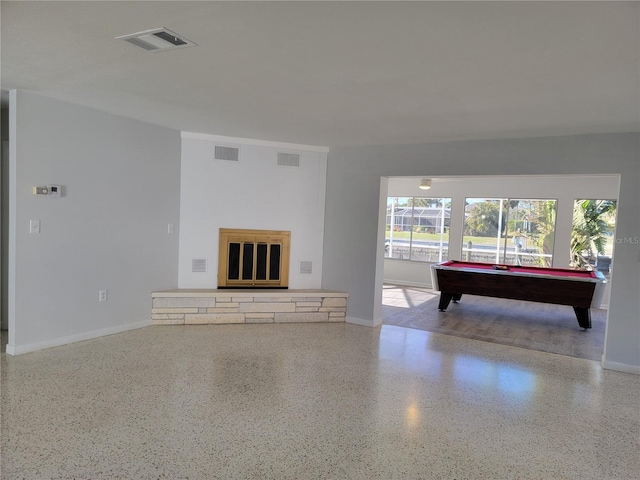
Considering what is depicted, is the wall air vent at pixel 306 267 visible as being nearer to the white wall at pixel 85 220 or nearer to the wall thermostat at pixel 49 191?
the white wall at pixel 85 220

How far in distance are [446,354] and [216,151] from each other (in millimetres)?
3821

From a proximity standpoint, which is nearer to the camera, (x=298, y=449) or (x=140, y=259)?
(x=298, y=449)

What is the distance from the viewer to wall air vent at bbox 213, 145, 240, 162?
18.1ft

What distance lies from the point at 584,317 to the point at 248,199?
506 centimetres

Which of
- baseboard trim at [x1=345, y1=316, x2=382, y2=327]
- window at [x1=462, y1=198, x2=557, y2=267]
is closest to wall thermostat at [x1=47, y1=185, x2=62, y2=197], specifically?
baseboard trim at [x1=345, y1=316, x2=382, y2=327]

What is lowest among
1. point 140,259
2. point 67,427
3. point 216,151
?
point 67,427

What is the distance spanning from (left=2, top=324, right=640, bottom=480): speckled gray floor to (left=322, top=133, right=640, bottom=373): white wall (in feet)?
2.84

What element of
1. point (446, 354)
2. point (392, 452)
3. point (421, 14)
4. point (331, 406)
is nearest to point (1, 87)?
point (421, 14)

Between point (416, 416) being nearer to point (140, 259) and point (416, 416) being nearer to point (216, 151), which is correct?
point (140, 259)

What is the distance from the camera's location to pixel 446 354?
181 inches

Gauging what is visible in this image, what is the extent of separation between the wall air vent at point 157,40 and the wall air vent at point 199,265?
335 centimetres

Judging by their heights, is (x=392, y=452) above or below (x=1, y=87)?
below

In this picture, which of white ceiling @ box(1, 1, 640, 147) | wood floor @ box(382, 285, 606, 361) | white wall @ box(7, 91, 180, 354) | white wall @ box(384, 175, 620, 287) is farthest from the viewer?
white wall @ box(384, 175, 620, 287)

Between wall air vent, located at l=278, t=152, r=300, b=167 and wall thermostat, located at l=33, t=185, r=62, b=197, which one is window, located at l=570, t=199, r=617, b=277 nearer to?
wall air vent, located at l=278, t=152, r=300, b=167
